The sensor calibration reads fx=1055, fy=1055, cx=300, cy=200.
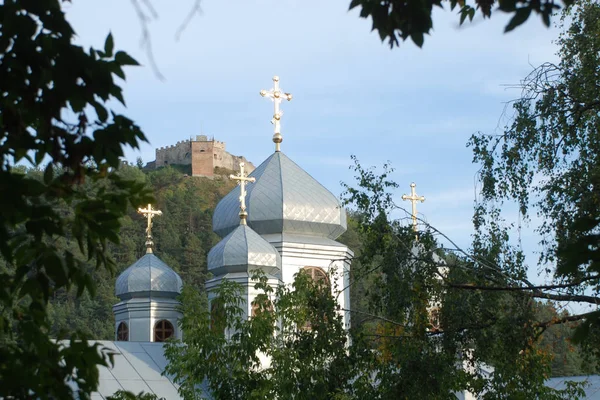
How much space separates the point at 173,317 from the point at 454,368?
1229 cm

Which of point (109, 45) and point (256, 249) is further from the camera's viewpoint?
point (256, 249)

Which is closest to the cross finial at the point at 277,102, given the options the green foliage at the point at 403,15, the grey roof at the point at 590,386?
the grey roof at the point at 590,386

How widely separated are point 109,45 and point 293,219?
18474 mm

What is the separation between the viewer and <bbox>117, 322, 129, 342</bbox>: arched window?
78.3 ft

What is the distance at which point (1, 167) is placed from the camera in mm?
4086

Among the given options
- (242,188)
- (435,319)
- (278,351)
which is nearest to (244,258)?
(242,188)

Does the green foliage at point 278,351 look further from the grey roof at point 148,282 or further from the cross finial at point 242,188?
the grey roof at point 148,282

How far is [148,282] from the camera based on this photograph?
23.6 meters

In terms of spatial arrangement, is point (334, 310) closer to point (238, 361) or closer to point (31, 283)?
point (238, 361)

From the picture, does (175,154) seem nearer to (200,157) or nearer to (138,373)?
(200,157)

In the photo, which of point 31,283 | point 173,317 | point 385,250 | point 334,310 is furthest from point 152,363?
point 31,283

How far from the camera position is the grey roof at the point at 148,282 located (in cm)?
2367

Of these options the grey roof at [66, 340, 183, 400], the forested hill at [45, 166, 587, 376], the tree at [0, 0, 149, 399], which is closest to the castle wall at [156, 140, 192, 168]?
the forested hill at [45, 166, 587, 376]

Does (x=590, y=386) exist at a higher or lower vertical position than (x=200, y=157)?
lower
